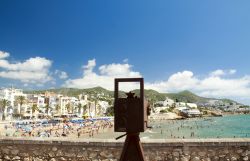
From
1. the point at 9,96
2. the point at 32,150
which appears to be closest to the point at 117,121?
the point at 32,150

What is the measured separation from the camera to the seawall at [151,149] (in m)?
8.22

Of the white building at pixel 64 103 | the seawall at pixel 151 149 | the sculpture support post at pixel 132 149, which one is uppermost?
the white building at pixel 64 103

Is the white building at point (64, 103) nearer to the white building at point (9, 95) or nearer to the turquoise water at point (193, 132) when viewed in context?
the white building at point (9, 95)

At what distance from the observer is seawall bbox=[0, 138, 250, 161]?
27.0 ft

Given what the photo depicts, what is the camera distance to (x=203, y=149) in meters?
8.23

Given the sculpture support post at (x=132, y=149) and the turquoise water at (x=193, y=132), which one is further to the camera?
the turquoise water at (x=193, y=132)

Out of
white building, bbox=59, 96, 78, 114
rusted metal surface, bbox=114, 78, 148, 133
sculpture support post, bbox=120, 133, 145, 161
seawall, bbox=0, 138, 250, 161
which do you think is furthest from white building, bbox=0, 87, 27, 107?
rusted metal surface, bbox=114, 78, 148, 133

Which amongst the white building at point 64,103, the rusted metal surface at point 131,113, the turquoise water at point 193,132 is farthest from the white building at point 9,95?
the rusted metal surface at point 131,113

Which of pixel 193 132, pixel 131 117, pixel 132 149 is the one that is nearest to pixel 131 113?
pixel 131 117

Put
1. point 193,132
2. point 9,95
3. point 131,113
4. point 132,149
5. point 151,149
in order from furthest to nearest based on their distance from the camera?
point 9,95 < point 193,132 < point 151,149 < point 132,149 < point 131,113

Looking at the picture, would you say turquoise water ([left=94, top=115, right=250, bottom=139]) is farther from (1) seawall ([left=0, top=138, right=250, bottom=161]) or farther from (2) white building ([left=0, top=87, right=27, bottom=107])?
(2) white building ([left=0, top=87, right=27, bottom=107])

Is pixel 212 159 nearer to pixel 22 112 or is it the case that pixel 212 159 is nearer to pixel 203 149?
pixel 203 149

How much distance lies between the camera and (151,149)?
8.27 meters

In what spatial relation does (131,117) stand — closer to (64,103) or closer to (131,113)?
(131,113)
